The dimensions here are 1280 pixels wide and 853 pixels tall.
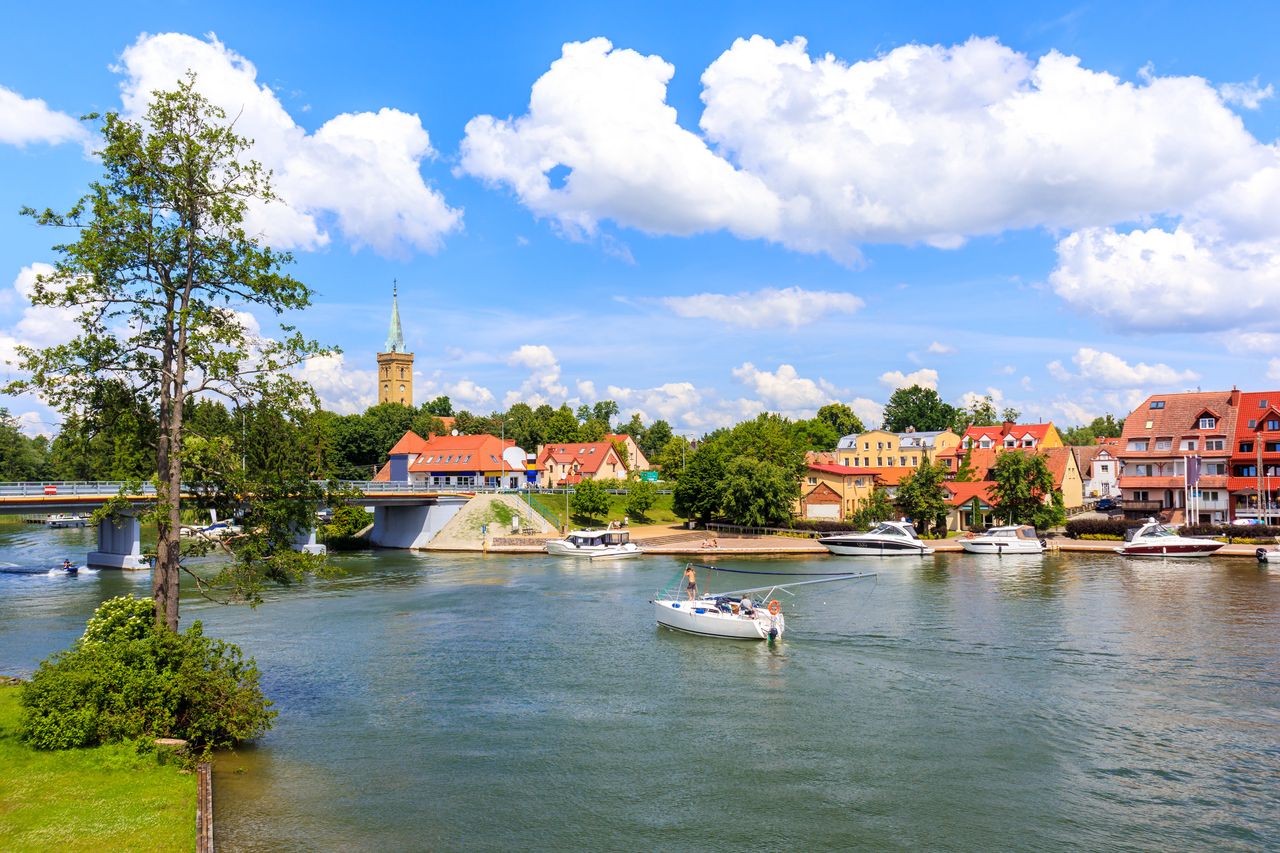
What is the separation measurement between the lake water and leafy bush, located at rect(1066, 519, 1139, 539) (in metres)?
27.0

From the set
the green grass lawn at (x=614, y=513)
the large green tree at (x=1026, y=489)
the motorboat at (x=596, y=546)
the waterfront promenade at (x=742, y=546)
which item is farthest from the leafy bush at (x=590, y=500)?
the large green tree at (x=1026, y=489)

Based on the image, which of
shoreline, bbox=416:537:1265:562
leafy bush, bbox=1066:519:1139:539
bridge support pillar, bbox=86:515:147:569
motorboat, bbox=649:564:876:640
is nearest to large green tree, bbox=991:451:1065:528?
leafy bush, bbox=1066:519:1139:539

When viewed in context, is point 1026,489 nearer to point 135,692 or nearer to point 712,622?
point 712,622

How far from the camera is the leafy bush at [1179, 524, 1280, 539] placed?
66.3 metres

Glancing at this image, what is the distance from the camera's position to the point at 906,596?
156 ft

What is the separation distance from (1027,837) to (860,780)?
162 inches

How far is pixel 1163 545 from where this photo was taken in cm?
6397

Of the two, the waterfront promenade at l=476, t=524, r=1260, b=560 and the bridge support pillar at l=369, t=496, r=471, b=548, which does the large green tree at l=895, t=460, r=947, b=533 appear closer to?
the waterfront promenade at l=476, t=524, r=1260, b=560

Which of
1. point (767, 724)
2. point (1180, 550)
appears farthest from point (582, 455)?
point (767, 724)

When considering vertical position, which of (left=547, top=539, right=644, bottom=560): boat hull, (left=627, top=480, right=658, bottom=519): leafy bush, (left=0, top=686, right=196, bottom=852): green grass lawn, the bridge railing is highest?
the bridge railing

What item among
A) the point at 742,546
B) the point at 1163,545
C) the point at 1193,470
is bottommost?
the point at 742,546

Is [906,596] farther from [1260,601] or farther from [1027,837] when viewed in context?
[1027,837]

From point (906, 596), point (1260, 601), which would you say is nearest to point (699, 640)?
point (906, 596)

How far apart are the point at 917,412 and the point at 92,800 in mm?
159170
